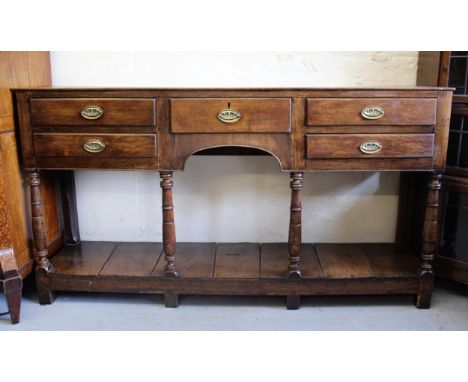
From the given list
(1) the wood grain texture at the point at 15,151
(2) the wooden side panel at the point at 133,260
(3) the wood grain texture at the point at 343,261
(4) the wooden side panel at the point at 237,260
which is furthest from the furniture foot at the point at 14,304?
(3) the wood grain texture at the point at 343,261

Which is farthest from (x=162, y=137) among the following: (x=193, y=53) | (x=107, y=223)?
(x=107, y=223)

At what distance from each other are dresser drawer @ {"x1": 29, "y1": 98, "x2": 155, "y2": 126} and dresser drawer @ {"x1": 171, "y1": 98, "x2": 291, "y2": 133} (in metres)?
0.13

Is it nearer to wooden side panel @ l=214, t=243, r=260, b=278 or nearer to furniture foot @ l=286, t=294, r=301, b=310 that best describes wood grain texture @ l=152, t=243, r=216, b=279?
wooden side panel @ l=214, t=243, r=260, b=278

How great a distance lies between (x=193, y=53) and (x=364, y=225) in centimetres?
139

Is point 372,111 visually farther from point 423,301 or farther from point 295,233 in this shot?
point 423,301

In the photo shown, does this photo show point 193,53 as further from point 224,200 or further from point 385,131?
point 385,131

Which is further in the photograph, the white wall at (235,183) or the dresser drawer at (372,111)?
the white wall at (235,183)

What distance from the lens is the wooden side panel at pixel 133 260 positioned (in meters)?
2.32

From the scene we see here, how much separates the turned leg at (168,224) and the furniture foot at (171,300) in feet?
0.34

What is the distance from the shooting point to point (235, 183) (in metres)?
2.70

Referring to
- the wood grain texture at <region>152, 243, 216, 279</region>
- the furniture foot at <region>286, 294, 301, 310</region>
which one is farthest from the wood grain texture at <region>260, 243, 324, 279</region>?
the wood grain texture at <region>152, 243, 216, 279</region>

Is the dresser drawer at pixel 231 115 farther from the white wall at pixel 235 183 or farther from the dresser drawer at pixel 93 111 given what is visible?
the white wall at pixel 235 183

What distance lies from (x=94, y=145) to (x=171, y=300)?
0.83 metres

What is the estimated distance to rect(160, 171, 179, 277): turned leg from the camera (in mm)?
2135
